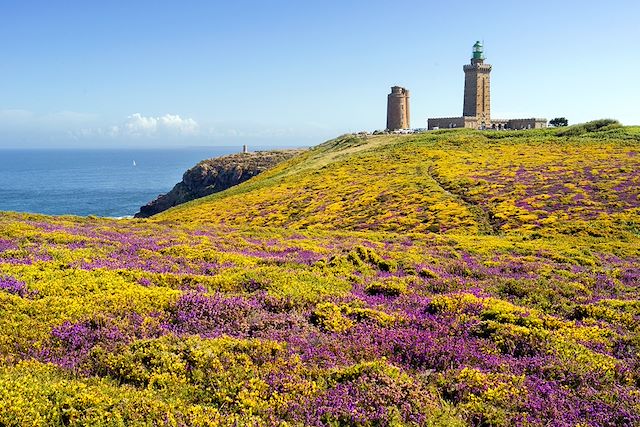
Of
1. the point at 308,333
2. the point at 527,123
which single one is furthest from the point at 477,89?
the point at 308,333

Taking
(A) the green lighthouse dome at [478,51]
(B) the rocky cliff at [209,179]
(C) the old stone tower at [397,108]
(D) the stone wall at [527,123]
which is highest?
(A) the green lighthouse dome at [478,51]

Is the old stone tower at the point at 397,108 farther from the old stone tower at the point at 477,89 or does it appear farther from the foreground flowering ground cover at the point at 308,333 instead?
the foreground flowering ground cover at the point at 308,333

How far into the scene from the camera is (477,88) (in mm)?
139875

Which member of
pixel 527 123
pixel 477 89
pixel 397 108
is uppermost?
pixel 477 89

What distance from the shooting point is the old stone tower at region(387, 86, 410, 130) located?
15154 centimetres

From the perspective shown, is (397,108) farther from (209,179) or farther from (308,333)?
(308,333)

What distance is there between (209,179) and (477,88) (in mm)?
82196

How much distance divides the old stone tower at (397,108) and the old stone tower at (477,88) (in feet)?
64.6

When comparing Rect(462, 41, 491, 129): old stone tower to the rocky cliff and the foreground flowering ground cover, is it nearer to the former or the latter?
the rocky cliff

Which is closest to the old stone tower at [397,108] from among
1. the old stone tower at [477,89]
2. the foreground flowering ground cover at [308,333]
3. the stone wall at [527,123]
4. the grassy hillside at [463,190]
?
the old stone tower at [477,89]

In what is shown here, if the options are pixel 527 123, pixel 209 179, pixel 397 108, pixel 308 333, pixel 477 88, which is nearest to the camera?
pixel 308 333

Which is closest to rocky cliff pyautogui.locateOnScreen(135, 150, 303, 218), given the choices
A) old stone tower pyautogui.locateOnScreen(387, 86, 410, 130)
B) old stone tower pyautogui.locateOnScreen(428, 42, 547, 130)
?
old stone tower pyautogui.locateOnScreen(387, 86, 410, 130)

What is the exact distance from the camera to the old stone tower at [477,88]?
140 m

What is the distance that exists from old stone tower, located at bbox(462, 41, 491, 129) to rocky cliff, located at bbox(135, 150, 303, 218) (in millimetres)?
58950
